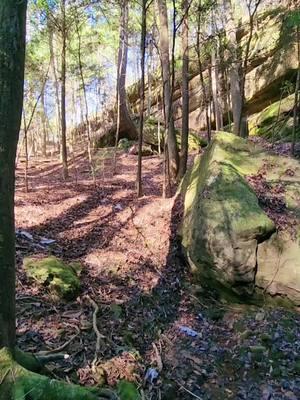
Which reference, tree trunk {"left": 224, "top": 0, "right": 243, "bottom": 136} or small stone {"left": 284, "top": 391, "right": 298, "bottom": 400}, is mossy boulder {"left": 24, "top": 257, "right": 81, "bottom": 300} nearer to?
small stone {"left": 284, "top": 391, "right": 298, "bottom": 400}

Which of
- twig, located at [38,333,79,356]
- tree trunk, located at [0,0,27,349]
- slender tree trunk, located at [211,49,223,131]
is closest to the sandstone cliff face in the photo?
slender tree trunk, located at [211,49,223,131]

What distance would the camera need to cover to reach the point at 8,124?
2811 millimetres

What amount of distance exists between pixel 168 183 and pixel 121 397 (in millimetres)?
6574

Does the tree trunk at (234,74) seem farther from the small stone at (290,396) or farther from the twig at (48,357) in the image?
the twig at (48,357)

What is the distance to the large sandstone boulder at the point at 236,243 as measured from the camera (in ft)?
20.4

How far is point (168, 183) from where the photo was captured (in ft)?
32.2

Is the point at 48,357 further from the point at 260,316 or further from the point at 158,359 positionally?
the point at 260,316

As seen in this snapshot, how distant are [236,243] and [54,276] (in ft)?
9.41

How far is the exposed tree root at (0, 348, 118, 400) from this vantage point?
2934mm

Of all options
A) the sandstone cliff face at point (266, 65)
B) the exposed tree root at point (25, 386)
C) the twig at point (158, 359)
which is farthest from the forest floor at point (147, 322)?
Result: the sandstone cliff face at point (266, 65)

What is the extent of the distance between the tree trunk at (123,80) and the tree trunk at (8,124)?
33.0 ft

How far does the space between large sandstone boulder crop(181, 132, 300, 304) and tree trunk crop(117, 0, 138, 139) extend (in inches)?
302

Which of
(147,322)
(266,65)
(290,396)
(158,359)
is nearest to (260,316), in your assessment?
(290,396)

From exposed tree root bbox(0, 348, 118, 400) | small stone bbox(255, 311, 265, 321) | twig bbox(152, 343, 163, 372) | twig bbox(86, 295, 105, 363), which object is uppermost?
exposed tree root bbox(0, 348, 118, 400)
